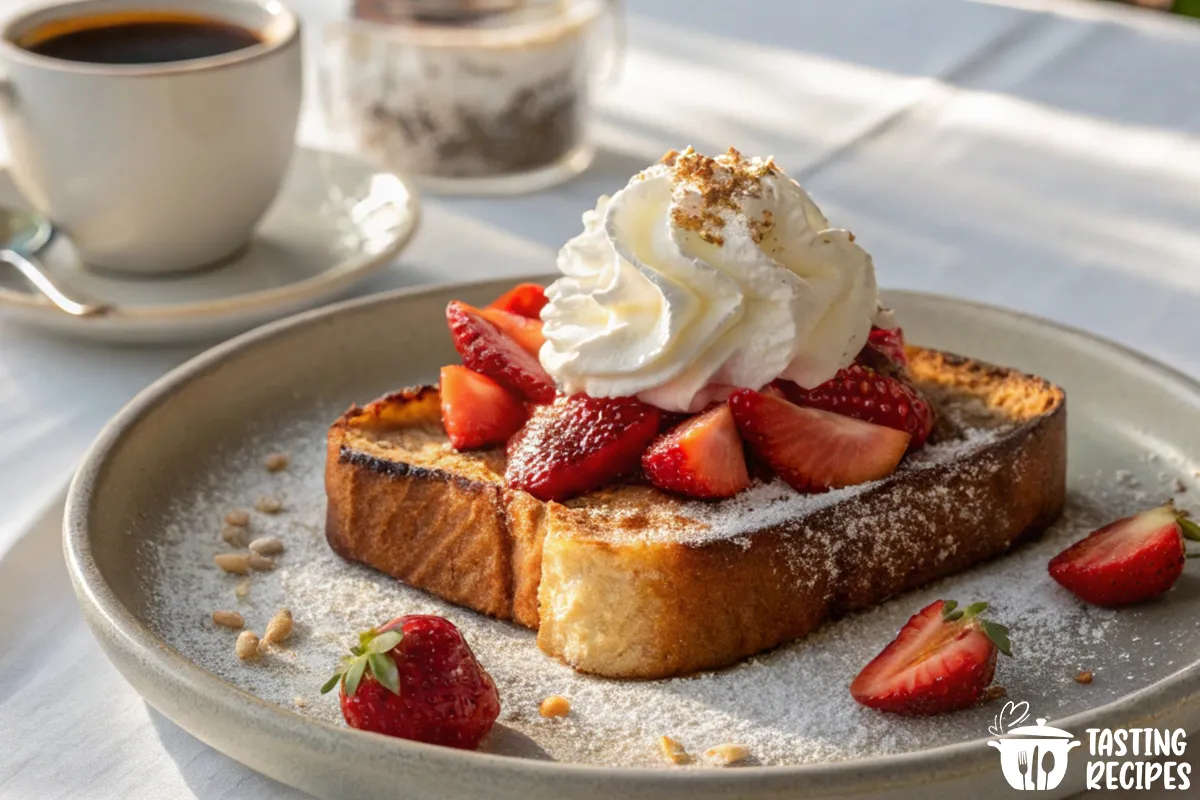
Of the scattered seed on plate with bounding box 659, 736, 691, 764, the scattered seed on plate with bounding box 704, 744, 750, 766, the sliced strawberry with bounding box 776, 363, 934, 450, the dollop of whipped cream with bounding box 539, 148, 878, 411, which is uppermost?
the dollop of whipped cream with bounding box 539, 148, 878, 411

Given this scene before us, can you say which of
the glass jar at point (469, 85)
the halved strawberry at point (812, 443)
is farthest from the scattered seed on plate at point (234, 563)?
the glass jar at point (469, 85)

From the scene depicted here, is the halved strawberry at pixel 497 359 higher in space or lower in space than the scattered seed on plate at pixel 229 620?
higher

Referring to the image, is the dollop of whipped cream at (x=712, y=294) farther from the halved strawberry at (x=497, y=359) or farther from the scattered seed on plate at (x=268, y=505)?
the scattered seed on plate at (x=268, y=505)

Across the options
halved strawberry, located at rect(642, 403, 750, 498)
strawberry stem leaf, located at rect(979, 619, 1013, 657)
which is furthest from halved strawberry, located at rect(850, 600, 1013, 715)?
halved strawberry, located at rect(642, 403, 750, 498)

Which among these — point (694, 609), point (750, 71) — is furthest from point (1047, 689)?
point (750, 71)

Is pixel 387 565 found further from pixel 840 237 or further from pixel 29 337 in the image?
pixel 29 337

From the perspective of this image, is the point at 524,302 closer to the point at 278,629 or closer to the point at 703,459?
the point at 703,459

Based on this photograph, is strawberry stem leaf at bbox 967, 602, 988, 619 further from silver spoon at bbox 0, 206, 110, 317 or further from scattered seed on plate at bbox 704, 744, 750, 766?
silver spoon at bbox 0, 206, 110, 317
